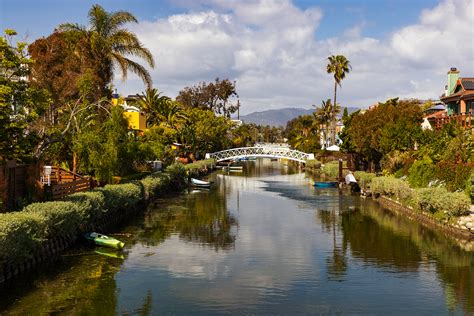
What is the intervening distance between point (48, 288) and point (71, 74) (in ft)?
103

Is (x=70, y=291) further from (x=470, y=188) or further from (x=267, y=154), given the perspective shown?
(x=267, y=154)

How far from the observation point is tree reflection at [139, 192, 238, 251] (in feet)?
121

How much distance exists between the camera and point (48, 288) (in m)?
24.1

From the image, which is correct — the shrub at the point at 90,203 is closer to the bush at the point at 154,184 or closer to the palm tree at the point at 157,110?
the bush at the point at 154,184

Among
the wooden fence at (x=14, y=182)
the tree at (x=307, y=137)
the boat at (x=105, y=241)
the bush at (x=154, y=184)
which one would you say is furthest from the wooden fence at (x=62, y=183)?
the tree at (x=307, y=137)

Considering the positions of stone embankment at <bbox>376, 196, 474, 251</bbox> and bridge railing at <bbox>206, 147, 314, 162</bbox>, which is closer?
stone embankment at <bbox>376, 196, 474, 251</bbox>

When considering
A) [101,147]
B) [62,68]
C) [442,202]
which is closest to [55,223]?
[101,147]

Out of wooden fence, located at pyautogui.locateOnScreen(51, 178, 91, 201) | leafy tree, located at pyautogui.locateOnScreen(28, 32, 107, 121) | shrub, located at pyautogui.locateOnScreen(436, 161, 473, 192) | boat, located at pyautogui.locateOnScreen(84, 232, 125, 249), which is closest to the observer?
boat, located at pyautogui.locateOnScreen(84, 232, 125, 249)

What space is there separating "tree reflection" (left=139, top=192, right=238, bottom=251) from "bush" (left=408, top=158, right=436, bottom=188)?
16906 millimetres

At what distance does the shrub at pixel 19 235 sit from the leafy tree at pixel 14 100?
22.3 ft

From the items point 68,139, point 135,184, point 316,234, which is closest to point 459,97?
point 316,234

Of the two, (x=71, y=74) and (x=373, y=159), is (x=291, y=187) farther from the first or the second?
(x=71, y=74)

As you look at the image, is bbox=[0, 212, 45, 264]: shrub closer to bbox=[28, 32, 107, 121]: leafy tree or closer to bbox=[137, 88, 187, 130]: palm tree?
bbox=[28, 32, 107, 121]: leafy tree

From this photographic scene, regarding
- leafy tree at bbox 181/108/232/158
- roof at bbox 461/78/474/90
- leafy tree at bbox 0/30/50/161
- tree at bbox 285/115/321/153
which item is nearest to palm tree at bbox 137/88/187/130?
leafy tree at bbox 181/108/232/158
